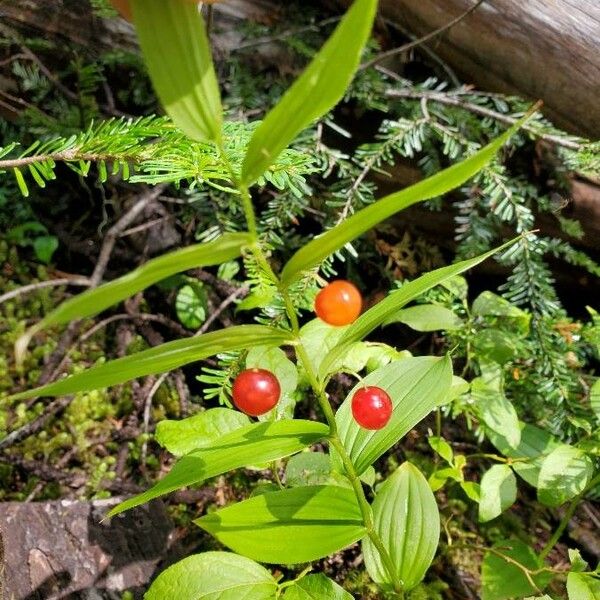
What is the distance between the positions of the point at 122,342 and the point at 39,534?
0.79 metres

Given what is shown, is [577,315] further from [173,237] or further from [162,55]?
[162,55]

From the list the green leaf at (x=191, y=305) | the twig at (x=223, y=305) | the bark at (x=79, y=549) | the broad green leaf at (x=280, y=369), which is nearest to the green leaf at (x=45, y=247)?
the green leaf at (x=191, y=305)

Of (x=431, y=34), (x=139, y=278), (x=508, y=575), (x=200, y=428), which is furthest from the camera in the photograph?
(x=431, y=34)

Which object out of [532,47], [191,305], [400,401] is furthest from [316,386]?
[532,47]

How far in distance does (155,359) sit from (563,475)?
112 cm

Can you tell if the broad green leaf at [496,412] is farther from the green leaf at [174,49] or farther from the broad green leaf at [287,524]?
the green leaf at [174,49]

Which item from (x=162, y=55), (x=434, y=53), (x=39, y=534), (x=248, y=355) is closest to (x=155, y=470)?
(x=39, y=534)

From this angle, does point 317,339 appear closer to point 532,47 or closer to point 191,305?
point 191,305

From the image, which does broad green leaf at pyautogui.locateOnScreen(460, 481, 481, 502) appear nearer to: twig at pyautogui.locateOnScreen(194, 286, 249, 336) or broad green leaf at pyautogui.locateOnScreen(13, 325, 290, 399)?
twig at pyautogui.locateOnScreen(194, 286, 249, 336)

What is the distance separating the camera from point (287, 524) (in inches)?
47.2

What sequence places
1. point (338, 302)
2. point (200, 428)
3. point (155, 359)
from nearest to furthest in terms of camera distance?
1. point (155, 359)
2. point (338, 302)
3. point (200, 428)

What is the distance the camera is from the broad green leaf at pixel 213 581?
1.24 m

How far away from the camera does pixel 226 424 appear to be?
4.73ft

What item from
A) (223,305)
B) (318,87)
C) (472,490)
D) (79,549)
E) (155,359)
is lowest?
(79,549)
